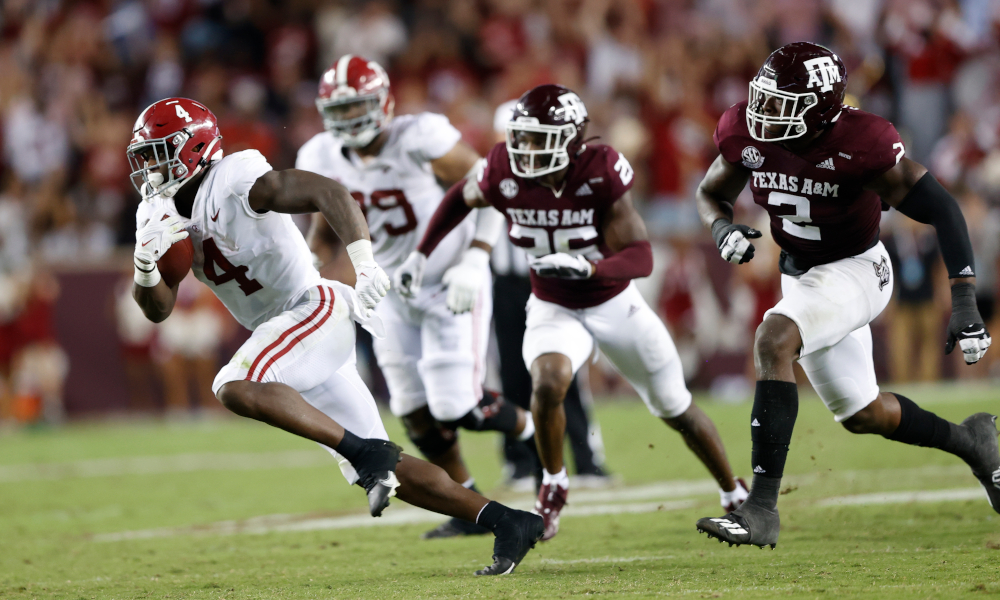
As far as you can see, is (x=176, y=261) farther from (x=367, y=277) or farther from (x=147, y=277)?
(x=367, y=277)

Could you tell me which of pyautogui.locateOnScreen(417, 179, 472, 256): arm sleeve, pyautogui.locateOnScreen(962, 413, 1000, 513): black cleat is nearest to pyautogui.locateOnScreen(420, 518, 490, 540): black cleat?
pyautogui.locateOnScreen(417, 179, 472, 256): arm sleeve

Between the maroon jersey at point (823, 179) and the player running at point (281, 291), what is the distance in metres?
1.51

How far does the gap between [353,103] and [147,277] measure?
72.6 inches

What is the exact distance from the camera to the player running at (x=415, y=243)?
5.56 meters

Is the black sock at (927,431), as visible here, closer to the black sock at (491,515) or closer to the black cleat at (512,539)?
the black cleat at (512,539)

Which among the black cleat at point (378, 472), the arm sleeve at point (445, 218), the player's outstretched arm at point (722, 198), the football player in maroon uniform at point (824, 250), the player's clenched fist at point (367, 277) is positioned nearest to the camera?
the black cleat at point (378, 472)

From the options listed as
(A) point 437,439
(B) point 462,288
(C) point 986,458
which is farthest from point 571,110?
(C) point 986,458

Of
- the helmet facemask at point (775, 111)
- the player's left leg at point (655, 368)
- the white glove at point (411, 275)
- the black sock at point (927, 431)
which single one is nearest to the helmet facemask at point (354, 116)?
the white glove at point (411, 275)

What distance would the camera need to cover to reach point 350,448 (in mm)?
3949

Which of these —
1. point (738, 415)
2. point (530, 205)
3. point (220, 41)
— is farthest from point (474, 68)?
point (530, 205)

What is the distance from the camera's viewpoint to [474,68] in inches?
539

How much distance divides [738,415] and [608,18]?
18.6ft

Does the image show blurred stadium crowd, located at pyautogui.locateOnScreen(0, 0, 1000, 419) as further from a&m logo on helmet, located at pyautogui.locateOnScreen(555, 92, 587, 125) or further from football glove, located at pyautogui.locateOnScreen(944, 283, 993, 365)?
football glove, located at pyautogui.locateOnScreen(944, 283, 993, 365)

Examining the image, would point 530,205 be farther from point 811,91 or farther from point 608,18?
point 608,18
